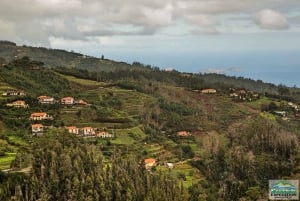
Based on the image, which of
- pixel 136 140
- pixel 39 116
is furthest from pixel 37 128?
pixel 136 140

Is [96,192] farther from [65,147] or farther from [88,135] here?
[88,135]

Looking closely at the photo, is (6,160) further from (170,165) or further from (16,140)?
(170,165)

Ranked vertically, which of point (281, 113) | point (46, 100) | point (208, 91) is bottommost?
point (281, 113)

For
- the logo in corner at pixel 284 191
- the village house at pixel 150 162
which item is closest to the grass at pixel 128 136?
the village house at pixel 150 162

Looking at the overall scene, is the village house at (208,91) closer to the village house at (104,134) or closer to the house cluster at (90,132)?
the house cluster at (90,132)

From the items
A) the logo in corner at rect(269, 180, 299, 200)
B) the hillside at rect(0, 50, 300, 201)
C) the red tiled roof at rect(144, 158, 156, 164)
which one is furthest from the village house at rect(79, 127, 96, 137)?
the logo in corner at rect(269, 180, 299, 200)

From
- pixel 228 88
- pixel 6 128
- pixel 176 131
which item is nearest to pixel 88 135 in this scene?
pixel 6 128

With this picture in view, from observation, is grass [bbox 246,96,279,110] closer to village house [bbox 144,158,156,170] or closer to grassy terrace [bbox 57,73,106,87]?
grassy terrace [bbox 57,73,106,87]
